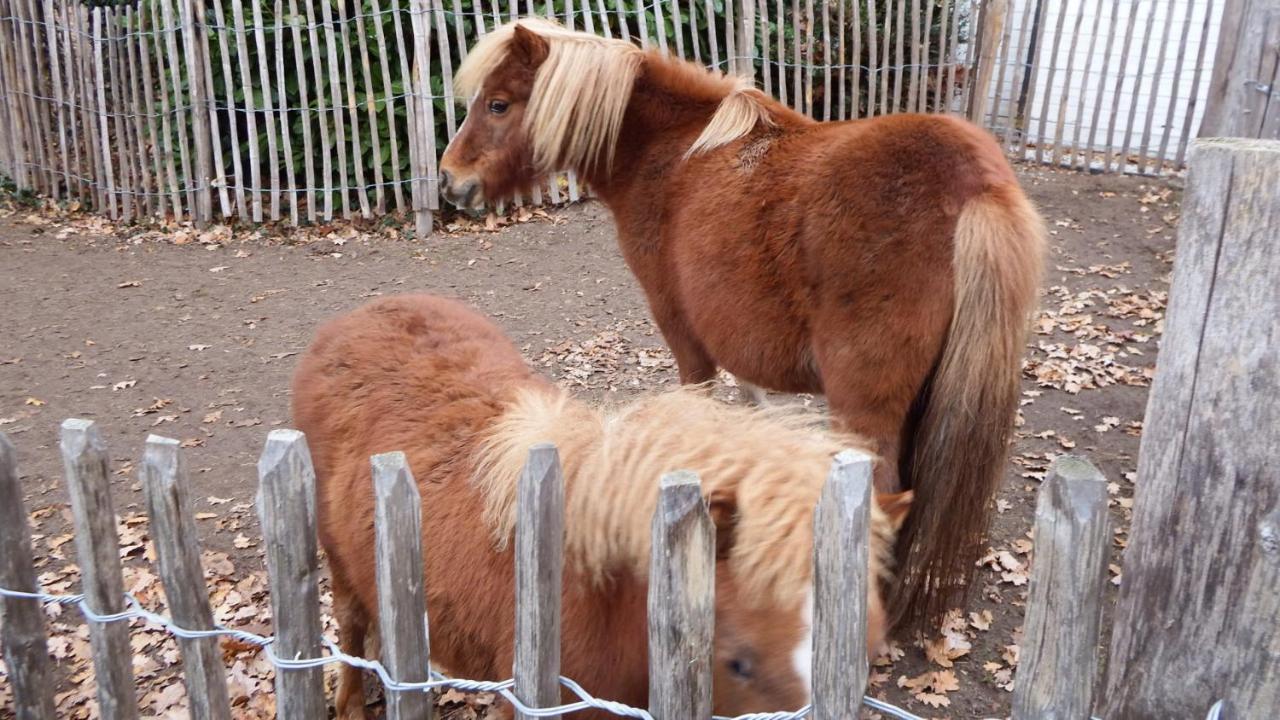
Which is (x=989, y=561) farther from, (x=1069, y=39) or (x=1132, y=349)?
(x=1069, y=39)

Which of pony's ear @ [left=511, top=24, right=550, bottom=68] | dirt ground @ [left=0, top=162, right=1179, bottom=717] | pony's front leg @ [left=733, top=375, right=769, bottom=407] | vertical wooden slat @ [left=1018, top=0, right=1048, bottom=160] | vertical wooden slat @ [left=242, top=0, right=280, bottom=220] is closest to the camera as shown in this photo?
dirt ground @ [left=0, top=162, right=1179, bottom=717]

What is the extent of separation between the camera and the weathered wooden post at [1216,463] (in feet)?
4.21

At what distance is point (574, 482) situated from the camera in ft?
6.37

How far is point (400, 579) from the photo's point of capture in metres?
1.82

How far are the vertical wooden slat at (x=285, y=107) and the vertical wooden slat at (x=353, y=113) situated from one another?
1.50 ft

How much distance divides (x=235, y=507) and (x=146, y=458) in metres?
2.78

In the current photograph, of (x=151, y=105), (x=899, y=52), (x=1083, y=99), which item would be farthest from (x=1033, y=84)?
(x=151, y=105)

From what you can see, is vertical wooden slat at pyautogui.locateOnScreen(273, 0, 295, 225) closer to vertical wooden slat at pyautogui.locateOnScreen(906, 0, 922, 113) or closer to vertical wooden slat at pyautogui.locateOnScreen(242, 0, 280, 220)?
vertical wooden slat at pyautogui.locateOnScreen(242, 0, 280, 220)

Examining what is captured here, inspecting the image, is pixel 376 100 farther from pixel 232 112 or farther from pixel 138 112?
pixel 138 112

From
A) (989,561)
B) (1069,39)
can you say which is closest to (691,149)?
(989,561)

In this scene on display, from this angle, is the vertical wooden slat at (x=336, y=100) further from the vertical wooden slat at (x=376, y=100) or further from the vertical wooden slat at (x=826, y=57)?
the vertical wooden slat at (x=826, y=57)

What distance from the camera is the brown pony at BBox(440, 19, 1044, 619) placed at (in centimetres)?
304

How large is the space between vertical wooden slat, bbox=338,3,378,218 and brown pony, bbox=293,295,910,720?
6313 millimetres

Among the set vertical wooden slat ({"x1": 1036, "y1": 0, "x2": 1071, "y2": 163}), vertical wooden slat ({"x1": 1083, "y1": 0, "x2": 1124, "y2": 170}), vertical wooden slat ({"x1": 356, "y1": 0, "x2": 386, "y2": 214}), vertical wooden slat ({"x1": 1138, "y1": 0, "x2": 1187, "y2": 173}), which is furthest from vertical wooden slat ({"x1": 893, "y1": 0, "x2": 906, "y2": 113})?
vertical wooden slat ({"x1": 356, "y1": 0, "x2": 386, "y2": 214})
